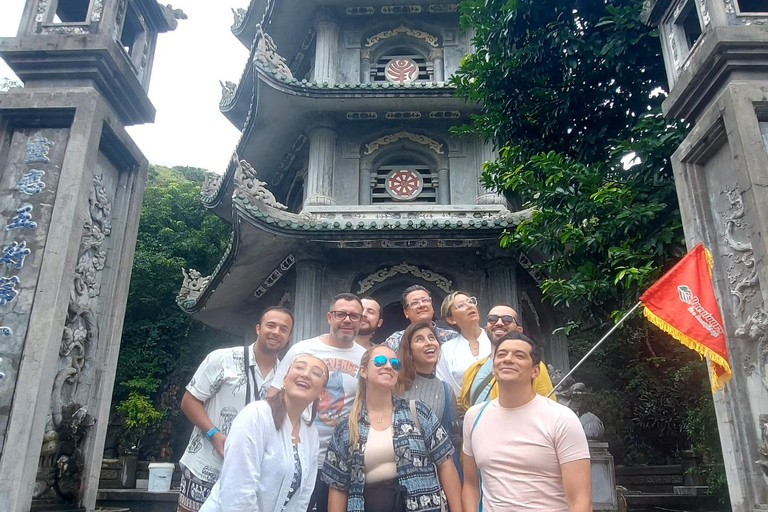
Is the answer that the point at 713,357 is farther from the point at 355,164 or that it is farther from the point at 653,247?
the point at 355,164

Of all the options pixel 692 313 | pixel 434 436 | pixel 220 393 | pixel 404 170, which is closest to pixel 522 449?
pixel 434 436

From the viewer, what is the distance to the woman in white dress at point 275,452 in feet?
→ 9.12

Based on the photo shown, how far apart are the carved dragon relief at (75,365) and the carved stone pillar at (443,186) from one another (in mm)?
6121

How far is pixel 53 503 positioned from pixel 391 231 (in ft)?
18.1

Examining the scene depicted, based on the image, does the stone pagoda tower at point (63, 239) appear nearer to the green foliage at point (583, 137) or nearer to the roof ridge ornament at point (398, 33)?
the green foliage at point (583, 137)

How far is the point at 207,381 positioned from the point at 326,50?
904 centimetres

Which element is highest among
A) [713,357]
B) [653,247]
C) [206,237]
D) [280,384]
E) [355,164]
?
[206,237]

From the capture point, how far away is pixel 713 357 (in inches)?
181

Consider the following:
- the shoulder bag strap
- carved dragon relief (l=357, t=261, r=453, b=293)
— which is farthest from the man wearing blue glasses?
carved dragon relief (l=357, t=261, r=453, b=293)

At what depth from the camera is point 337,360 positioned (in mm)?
3748

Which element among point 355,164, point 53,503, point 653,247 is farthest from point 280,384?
point 355,164

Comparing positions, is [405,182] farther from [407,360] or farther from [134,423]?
[134,423]

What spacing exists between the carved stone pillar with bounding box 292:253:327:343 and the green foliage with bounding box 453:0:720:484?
3.25m

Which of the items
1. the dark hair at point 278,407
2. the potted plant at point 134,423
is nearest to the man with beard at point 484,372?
the dark hair at point 278,407
